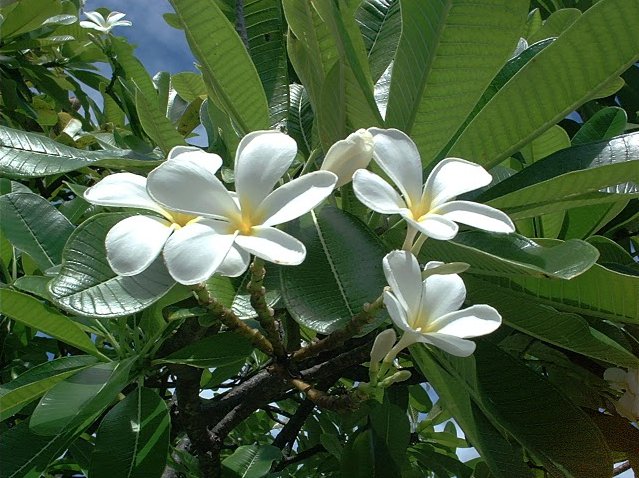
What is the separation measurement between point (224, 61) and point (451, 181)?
310mm

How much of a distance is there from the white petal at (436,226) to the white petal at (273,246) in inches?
4.0

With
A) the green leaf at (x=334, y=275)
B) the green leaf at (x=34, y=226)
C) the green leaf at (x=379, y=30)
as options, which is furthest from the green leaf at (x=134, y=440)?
the green leaf at (x=379, y=30)

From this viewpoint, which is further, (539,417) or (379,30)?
(379,30)

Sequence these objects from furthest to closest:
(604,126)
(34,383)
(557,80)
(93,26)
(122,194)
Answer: (93,26)
(604,126)
(34,383)
(557,80)
(122,194)

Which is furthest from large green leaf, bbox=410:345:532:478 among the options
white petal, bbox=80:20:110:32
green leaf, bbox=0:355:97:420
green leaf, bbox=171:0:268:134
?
white petal, bbox=80:20:110:32

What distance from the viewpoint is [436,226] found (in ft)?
1.84

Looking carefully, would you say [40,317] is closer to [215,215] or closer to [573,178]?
[215,215]

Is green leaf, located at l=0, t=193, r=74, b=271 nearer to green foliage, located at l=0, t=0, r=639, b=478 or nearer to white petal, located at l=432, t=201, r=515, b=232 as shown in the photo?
green foliage, located at l=0, t=0, r=639, b=478

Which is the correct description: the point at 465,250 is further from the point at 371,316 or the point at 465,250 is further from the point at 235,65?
the point at 235,65

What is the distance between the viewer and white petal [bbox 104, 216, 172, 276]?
1.73 ft

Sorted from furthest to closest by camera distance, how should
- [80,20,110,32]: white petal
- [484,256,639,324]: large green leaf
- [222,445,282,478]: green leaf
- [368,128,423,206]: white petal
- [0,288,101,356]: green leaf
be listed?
[80,20,110,32]: white petal < [222,445,282,478]: green leaf < [0,288,101,356]: green leaf < [484,256,639,324]: large green leaf < [368,128,423,206]: white petal

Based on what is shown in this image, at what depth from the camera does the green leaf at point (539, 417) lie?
2.65 ft

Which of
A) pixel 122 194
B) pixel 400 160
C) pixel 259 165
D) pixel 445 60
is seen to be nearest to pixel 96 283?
pixel 122 194

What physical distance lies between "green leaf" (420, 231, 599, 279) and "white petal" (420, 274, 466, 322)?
52 millimetres
